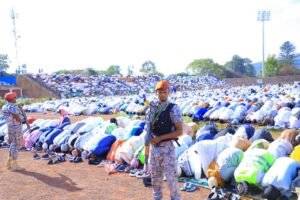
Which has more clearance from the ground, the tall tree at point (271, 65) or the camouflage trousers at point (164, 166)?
the tall tree at point (271, 65)

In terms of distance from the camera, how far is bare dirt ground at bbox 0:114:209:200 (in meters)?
5.93

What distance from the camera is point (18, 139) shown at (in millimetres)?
7582

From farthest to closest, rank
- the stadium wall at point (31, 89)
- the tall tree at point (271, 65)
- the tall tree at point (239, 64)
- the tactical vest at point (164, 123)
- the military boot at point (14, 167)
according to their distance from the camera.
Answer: the tall tree at point (239, 64) < the tall tree at point (271, 65) < the stadium wall at point (31, 89) < the military boot at point (14, 167) < the tactical vest at point (164, 123)

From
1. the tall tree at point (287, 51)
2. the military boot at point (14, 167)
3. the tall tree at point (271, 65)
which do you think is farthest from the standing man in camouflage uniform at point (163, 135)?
the tall tree at point (287, 51)

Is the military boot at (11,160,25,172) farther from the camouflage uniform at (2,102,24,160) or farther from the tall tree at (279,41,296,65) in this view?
the tall tree at (279,41,296,65)

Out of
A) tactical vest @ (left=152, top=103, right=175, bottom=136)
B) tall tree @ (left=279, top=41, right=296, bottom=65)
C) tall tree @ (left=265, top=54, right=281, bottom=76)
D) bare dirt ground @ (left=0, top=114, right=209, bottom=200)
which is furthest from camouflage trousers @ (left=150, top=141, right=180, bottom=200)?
tall tree @ (left=279, top=41, right=296, bottom=65)

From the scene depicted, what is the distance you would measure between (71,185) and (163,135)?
3.19 meters

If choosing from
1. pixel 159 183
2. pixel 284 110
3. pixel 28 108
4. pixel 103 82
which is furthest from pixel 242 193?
pixel 103 82

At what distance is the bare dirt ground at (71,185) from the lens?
5.93 metres

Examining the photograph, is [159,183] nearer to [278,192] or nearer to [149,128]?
[149,128]

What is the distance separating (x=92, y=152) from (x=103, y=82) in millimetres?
47703

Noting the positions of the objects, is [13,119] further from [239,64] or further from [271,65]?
[239,64]

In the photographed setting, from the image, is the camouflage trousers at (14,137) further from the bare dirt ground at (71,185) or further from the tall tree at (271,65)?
the tall tree at (271,65)

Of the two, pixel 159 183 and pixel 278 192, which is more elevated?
pixel 159 183
